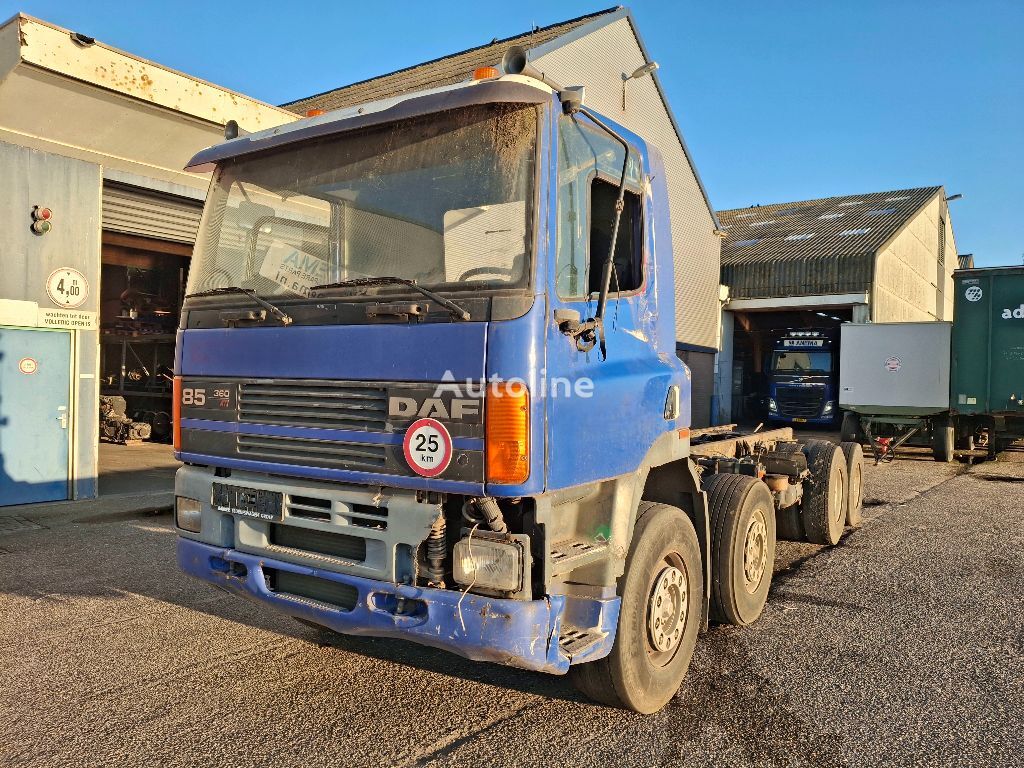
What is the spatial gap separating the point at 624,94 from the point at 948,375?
10.2 meters

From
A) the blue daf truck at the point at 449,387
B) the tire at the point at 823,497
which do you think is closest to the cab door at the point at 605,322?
the blue daf truck at the point at 449,387

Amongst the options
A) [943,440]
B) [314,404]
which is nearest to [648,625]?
[314,404]

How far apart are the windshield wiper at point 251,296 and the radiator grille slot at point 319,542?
980 mm

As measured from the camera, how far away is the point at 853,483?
28.7ft

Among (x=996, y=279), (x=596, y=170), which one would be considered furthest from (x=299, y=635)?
(x=996, y=279)

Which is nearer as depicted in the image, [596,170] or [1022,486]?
[596,170]

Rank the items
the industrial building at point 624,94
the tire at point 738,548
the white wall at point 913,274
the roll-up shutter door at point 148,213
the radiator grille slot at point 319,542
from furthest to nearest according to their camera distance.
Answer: the white wall at point 913,274
the industrial building at point 624,94
the roll-up shutter door at point 148,213
the tire at point 738,548
the radiator grille slot at point 319,542

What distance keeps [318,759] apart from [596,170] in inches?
114

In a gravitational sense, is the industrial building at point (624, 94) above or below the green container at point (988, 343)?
above

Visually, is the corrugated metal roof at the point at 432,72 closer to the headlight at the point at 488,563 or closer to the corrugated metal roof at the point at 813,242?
the corrugated metal roof at the point at 813,242

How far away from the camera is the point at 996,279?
592 inches

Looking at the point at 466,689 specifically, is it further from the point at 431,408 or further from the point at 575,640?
the point at 431,408

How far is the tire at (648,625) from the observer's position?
3697mm

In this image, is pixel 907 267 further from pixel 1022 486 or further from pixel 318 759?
pixel 318 759
